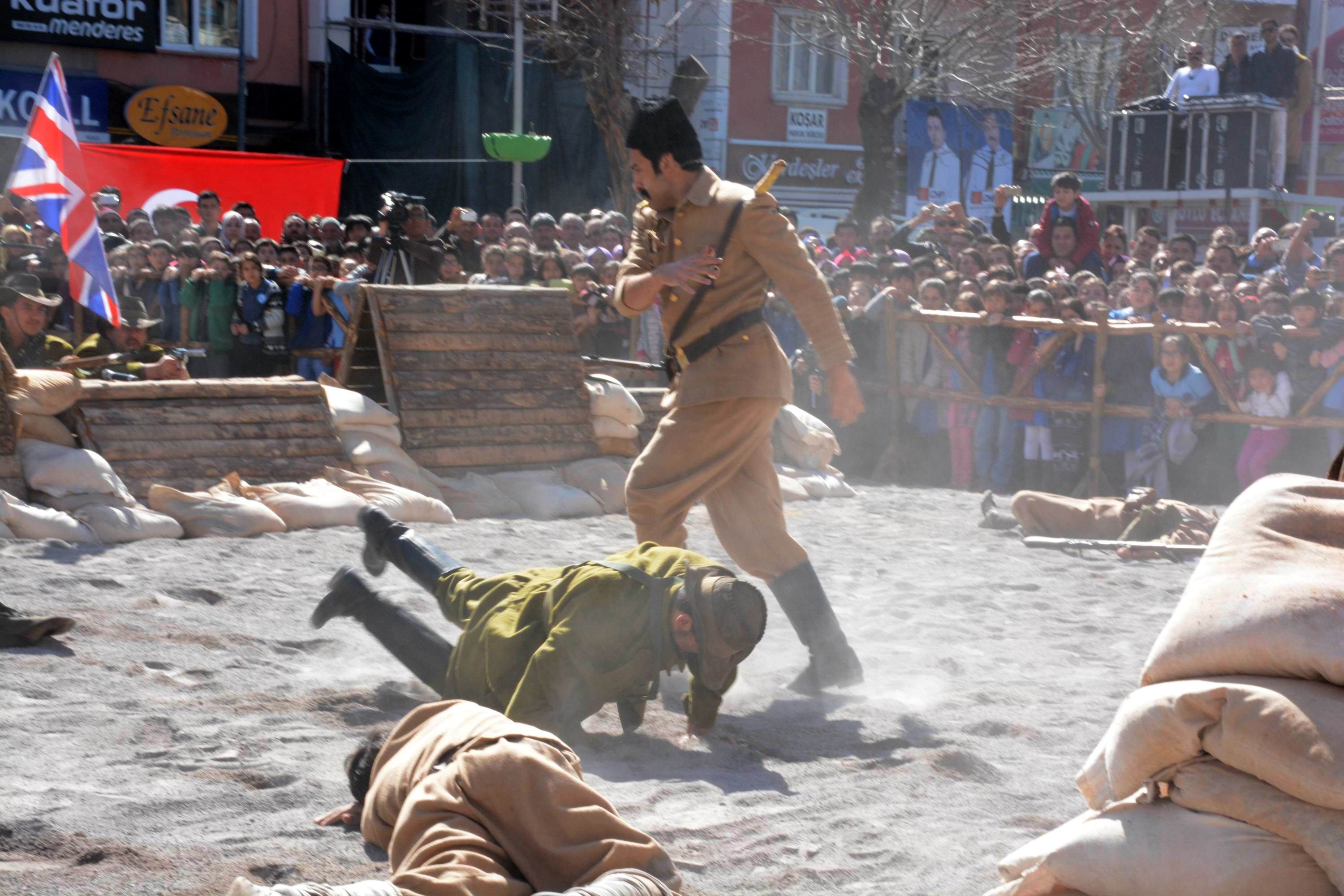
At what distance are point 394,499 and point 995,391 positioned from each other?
4.81m

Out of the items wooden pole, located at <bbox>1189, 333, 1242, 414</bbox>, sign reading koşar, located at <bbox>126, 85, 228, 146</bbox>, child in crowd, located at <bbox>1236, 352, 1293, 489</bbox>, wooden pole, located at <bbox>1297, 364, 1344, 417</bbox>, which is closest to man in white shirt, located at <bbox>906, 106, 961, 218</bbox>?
sign reading koşar, located at <bbox>126, 85, 228, 146</bbox>

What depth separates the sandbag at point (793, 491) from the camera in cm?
908

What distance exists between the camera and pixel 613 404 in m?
9.13

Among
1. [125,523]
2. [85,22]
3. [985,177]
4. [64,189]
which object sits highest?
[85,22]

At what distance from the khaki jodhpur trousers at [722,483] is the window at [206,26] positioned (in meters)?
18.7

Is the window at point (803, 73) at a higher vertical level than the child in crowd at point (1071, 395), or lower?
higher

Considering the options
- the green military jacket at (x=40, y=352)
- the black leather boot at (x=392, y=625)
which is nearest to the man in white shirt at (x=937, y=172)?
the green military jacket at (x=40, y=352)

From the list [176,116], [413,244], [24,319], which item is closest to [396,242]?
[413,244]

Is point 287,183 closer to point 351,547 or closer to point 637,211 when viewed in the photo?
point 351,547

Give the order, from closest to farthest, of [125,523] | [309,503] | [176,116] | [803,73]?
1. [125,523]
2. [309,503]
3. [176,116]
4. [803,73]

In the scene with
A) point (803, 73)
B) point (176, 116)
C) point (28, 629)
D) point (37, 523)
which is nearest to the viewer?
point (28, 629)

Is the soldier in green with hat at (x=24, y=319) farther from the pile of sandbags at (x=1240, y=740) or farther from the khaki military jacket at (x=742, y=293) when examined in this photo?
the pile of sandbags at (x=1240, y=740)

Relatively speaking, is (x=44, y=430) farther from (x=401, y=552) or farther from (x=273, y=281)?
(x=273, y=281)

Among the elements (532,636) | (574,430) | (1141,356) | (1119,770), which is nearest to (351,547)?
(574,430)
